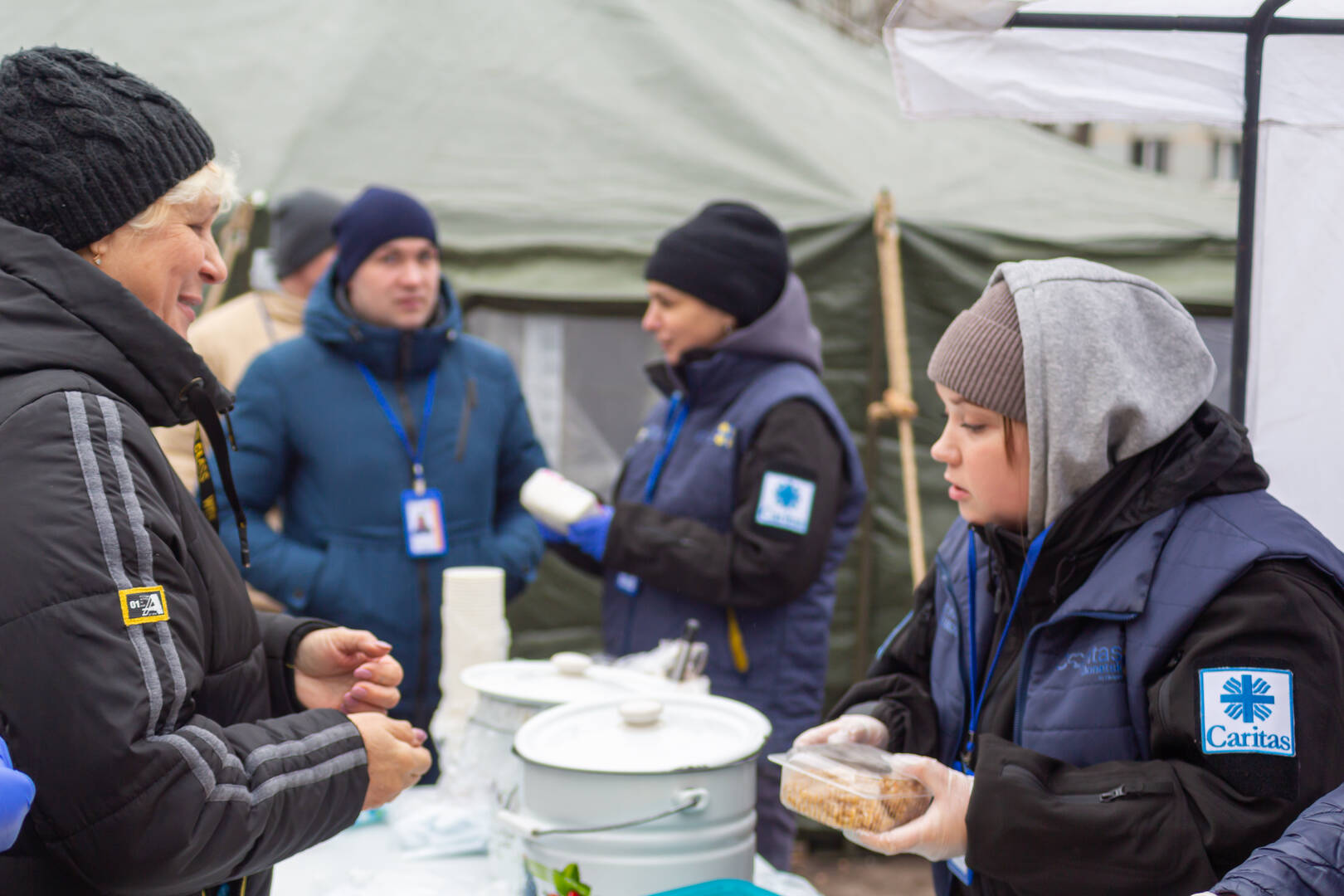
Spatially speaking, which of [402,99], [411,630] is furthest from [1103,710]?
[402,99]

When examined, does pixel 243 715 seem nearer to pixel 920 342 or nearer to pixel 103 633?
pixel 103 633

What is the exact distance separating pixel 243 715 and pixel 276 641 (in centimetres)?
23

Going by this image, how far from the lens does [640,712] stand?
5.30ft

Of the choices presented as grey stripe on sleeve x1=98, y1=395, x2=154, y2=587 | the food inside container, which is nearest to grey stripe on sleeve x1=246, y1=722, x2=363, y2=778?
grey stripe on sleeve x1=98, y1=395, x2=154, y2=587

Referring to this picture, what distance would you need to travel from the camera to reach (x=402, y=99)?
509cm

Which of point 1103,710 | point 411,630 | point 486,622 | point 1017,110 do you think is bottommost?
point 411,630

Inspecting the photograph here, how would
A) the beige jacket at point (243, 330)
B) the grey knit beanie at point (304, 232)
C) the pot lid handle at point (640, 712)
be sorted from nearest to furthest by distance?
the pot lid handle at point (640, 712) < the beige jacket at point (243, 330) < the grey knit beanie at point (304, 232)

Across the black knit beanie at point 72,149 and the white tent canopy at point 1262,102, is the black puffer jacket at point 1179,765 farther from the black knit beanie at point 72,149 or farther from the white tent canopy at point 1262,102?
the black knit beanie at point 72,149

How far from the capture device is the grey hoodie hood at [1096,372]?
1403mm

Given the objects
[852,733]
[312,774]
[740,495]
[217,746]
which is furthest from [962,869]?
[740,495]

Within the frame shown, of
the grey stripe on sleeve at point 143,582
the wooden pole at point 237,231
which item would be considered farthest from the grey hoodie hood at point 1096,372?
the wooden pole at point 237,231

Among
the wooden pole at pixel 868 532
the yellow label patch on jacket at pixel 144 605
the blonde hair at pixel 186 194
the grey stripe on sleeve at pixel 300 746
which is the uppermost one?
the blonde hair at pixel 186 194

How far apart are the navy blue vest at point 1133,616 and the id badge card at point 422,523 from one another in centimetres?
175

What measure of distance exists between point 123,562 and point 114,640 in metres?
0.07
